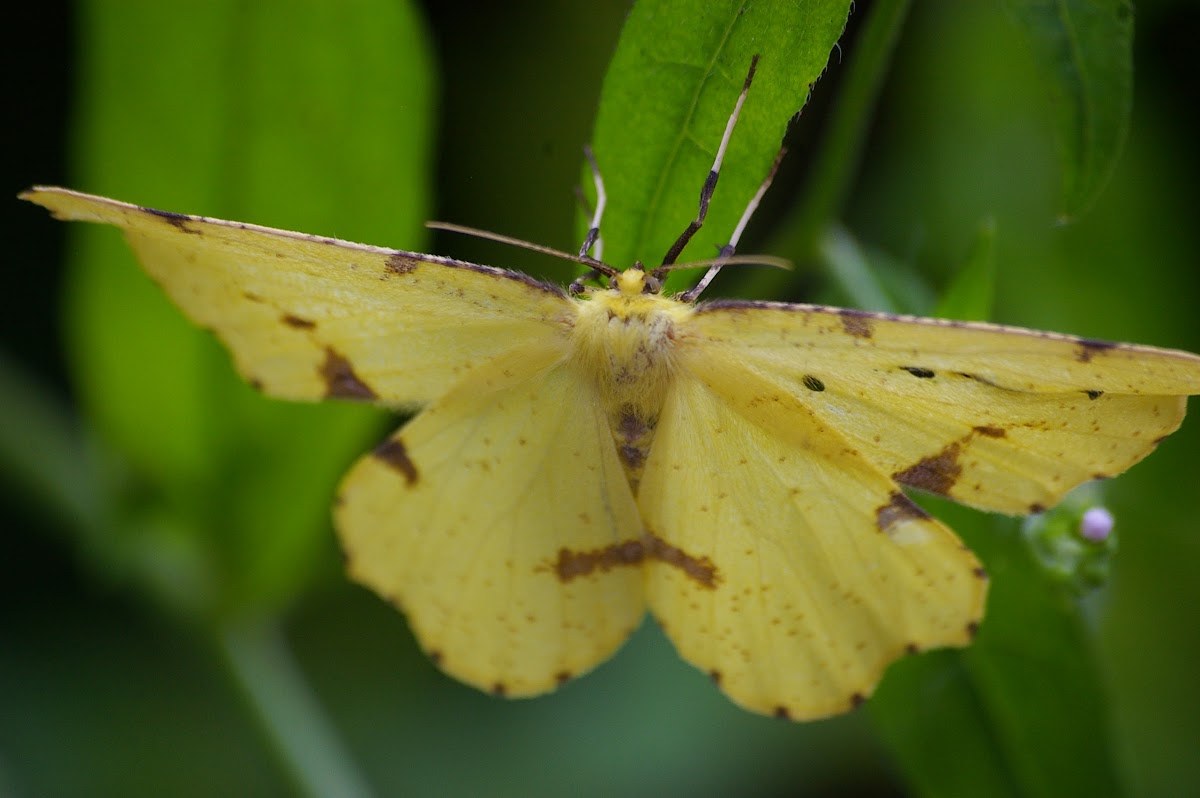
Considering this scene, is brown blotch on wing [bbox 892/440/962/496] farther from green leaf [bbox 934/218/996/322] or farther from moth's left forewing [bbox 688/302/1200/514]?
green leaf [bbox 934/218/996/322]

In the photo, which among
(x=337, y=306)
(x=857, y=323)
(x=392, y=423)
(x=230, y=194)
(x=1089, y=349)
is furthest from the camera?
(x=392, y=423)

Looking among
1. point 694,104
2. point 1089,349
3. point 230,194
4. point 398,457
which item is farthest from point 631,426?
point 230,194

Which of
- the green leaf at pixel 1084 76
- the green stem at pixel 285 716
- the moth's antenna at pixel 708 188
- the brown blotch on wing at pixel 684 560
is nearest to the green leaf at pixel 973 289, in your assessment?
the green leaf at pixel 1084 76

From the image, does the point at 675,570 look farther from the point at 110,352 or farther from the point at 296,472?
the point at 110,352

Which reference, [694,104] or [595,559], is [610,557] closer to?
[595,559]

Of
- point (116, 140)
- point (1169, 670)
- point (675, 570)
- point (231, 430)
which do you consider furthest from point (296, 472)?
point (1169, 670)

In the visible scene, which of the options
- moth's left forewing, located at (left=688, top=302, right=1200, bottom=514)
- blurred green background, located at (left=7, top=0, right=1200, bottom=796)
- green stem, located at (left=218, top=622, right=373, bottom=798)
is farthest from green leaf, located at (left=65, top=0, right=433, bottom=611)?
moth's left forewing, located at (left=688, top=302, right=1200, bottom=514)

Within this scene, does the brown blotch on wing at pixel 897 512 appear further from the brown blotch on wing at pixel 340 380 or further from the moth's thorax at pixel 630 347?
the brown blotch on wing at pixel 340 380
